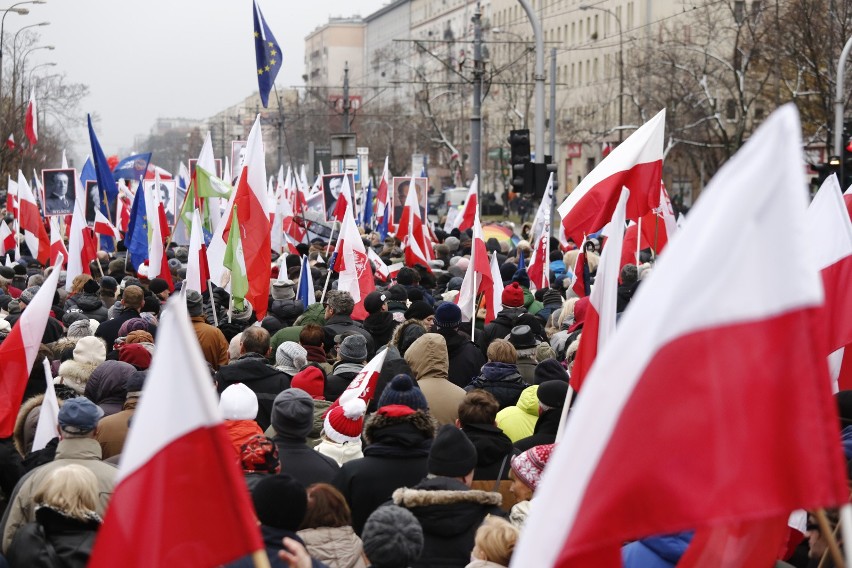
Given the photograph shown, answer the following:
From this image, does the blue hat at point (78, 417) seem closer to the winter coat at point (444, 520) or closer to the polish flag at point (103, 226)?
the winter coat at point (444, 520)

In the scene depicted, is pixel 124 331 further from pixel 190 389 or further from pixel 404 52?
pixel 404 52

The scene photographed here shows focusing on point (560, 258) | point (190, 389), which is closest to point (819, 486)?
point (190, 389)

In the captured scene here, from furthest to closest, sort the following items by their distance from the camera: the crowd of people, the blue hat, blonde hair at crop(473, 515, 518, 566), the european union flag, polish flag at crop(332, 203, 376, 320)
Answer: the european union flag, polish flag at crop(332, 203, 376, 320), the blue hat, the crowd of people, blonde hair at crop(473, 515, 518, 566)

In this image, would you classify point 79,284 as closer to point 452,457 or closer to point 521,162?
point 452,457

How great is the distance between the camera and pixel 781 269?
3041mm

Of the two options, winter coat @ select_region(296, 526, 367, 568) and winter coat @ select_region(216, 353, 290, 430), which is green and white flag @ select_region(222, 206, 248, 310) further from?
winter coat @ select_region(296, 526, 367, 568)

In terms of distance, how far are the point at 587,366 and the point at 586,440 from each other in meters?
2.89

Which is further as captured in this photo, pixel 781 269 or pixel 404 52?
pixel 404 52

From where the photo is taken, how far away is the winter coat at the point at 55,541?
4.89 meters

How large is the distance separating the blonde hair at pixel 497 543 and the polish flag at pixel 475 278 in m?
6.89

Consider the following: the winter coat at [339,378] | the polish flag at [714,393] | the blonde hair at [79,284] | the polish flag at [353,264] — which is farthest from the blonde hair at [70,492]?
the polish flag at [353,264]

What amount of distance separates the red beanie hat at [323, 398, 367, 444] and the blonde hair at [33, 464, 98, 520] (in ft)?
6.06

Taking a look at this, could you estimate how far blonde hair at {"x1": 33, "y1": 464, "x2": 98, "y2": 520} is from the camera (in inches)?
191

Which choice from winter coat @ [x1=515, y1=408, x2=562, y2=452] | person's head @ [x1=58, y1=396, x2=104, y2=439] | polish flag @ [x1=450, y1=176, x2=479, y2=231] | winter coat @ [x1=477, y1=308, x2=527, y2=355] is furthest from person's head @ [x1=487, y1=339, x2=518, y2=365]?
polish flag @ [x1=450, y1=176, x2=479, y2=231]
